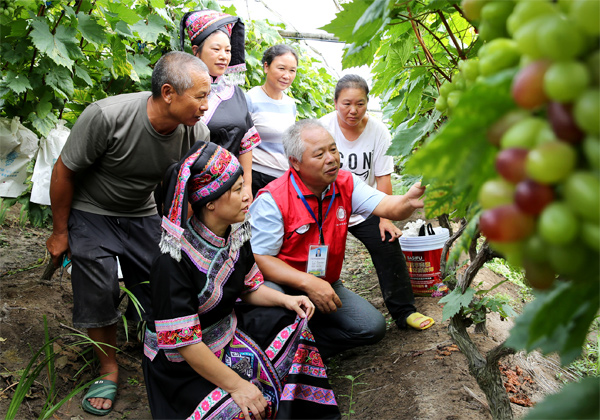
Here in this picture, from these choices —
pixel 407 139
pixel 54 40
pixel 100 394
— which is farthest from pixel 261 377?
pixel 54 40

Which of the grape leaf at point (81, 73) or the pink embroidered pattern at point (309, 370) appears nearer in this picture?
the pink embroidered pattern at point (309, 370)

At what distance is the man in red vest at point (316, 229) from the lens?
2.89 meters

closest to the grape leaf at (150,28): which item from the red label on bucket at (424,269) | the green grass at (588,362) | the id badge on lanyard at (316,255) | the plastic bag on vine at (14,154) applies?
the plastic bag on vine at (14,154)


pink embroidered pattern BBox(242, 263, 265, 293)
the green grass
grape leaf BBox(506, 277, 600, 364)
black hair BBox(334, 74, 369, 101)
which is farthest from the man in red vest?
grape leaf BBox(506, 277, 600, 364)

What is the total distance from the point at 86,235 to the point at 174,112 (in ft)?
2.70

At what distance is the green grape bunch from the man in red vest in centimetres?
233

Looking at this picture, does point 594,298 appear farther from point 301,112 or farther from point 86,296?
point 301,112

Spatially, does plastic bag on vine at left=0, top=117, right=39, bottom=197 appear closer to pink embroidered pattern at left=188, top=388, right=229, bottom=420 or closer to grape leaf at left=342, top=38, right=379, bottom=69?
pink embroidered pattern at left=188, top=388, right=229, bottom=420

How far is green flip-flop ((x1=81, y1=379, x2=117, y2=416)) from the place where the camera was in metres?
2.66

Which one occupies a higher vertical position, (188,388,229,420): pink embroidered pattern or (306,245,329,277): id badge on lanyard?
(306,245,329,277): id badge on lanyard

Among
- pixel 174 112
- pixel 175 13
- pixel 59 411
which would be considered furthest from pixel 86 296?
pixel 175 13

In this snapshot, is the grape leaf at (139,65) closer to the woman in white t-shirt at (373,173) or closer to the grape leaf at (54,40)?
the grape leaf at (54,40)

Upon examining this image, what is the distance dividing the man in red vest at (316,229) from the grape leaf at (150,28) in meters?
1.53

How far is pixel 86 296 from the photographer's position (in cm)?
273
